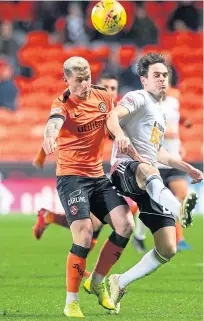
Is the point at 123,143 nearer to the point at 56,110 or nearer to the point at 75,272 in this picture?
the point at 56,110

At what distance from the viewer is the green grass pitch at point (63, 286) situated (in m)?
7.55

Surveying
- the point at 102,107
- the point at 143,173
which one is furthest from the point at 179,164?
the point at 102,107

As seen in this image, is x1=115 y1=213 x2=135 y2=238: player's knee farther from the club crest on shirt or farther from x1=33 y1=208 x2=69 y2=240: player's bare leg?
x1=33 y1=208 x2=69 y2=240: player's bare leg

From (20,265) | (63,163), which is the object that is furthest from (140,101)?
(20,265)

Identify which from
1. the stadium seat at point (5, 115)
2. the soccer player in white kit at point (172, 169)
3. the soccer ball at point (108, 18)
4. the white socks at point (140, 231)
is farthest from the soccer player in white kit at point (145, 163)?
the stadium seat at point (5, 115)

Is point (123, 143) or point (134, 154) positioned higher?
point (123, 143)

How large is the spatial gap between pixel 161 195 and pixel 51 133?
92 cm

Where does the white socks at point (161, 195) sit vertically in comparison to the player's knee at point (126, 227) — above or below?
above

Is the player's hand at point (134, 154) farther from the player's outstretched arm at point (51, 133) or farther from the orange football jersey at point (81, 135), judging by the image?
the player's outstretched arm at point (51, 133)

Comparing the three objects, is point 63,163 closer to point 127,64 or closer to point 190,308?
point 190,308

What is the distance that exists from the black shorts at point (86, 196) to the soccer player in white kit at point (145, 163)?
102 millimetres

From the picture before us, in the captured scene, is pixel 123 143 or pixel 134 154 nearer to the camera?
pixel 123 143

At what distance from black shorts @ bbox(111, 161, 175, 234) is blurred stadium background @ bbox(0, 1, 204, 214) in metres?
12.1

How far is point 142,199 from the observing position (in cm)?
770
